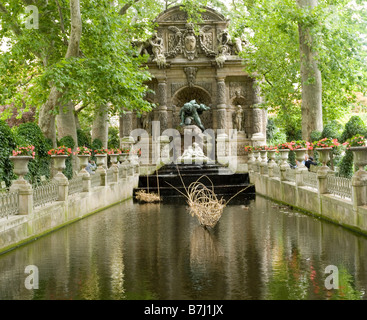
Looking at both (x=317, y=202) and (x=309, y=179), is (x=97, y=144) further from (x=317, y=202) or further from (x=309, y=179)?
(x=317, y=202)

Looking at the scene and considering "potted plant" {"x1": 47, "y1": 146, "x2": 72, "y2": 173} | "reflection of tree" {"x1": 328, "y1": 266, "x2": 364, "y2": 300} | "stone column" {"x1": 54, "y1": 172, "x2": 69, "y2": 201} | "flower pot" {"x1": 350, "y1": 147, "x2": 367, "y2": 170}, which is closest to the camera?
"reflection of tree" {"x1": 328, "y1": 266, "x2": 364, "y2": 300}

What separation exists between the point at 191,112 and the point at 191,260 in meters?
20.2

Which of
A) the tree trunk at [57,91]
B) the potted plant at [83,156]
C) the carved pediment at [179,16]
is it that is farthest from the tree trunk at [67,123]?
the carved pediment at [179,16]

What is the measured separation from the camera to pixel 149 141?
100.0ft

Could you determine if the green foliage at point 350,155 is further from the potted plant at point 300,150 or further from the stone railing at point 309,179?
the potted plant at point 300,150

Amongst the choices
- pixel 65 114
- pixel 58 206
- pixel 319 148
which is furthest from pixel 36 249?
pixel 65 114

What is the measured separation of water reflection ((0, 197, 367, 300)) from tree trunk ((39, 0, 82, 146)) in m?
7.07

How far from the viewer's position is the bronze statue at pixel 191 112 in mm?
27734

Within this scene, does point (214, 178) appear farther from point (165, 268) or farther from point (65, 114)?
point (165, 268)

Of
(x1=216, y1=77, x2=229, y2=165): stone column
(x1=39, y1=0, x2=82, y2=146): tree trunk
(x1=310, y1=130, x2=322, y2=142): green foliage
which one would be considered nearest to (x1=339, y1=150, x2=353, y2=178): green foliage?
(x1=310, y1=130, x2=322, y2=142): green foliage

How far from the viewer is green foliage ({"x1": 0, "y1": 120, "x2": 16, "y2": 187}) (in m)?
13.2

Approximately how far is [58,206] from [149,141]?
61.2 feet

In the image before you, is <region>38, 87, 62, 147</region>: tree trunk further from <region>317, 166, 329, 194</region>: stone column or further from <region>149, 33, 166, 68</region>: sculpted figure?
<region>149, 33, 166, 68</region>: sculpted figure

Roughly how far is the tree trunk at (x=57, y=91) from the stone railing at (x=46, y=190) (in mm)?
2756
